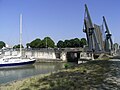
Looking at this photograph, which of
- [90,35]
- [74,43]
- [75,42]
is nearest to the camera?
[90,35]

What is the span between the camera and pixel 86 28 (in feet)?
216

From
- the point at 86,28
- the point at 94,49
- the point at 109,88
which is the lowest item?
the point at 109,88

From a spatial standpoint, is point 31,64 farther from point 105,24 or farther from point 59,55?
point 105,24

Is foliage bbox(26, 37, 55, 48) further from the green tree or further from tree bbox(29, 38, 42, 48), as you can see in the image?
the green tree

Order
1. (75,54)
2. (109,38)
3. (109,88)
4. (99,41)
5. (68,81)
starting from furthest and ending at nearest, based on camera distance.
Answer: (75,54), (109,38), (99,41), (68,81), (109,88)

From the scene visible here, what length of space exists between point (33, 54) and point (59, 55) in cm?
856

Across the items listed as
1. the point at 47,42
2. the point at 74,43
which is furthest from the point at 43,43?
the point at 74,43

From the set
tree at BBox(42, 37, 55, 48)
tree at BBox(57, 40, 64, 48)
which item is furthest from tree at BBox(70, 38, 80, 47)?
tree at BBox(42, 37, 55, 48)

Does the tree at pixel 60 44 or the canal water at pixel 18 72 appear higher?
the tree at pixel 60 44

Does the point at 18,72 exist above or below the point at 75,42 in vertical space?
below

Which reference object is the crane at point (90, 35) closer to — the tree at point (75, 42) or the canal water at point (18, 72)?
the canal water at point (18, 72)

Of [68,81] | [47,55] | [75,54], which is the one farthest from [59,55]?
[68,81]

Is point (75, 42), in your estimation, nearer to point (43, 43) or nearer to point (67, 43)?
point (67, 43)

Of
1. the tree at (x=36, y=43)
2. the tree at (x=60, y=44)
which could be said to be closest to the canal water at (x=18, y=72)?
the tree at (x=36, y=43)
